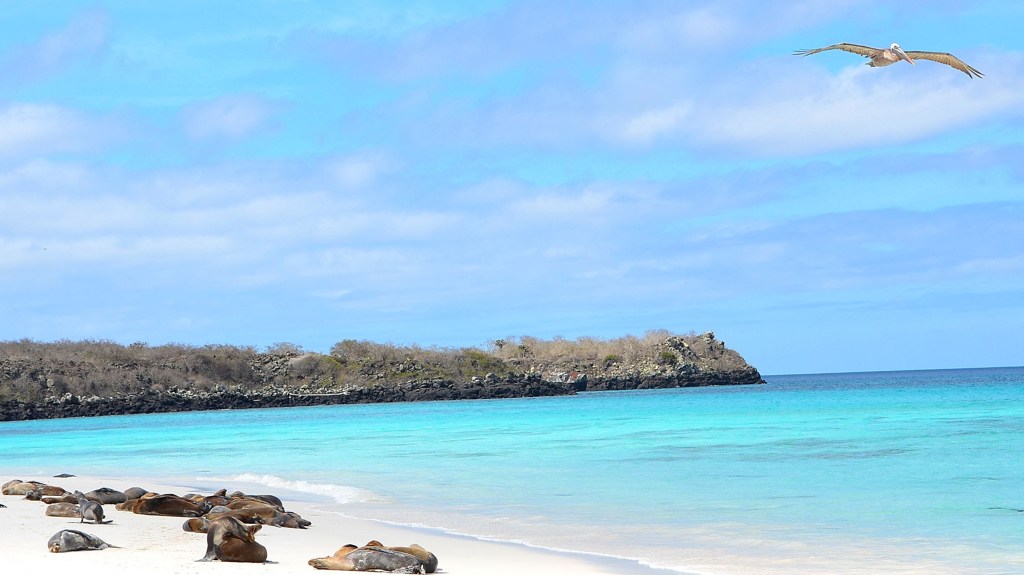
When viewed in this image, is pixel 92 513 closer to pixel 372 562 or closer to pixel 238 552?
pixel 238 552

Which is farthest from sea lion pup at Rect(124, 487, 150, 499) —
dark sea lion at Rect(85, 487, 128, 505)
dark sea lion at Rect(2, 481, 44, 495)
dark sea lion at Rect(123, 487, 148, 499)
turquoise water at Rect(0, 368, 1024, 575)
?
turquoise water at Rect(0, 368, 1024, 575)

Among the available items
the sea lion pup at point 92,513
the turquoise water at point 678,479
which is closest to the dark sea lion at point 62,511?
the sea lion pup at point 92,513

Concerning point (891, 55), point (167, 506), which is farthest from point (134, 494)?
point (891, 55)

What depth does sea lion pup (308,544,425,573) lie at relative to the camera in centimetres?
815

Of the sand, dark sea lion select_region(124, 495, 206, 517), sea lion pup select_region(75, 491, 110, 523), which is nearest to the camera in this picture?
the sand

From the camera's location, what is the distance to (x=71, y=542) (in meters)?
8.66

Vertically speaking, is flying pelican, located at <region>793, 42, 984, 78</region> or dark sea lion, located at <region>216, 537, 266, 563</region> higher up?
flying pelican, located at <region>793, 42, 984, 78</region>

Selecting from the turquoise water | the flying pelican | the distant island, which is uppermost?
the flying pelican

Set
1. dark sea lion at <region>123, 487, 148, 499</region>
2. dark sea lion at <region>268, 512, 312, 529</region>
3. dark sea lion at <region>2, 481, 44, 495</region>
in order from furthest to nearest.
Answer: dark sea lion at <region>2, 481, 44, 495</region> → dark sea lion at <region>123, 487, 148, 499</region> → dark sea lion at <region>268, 512, 312, 529</region>

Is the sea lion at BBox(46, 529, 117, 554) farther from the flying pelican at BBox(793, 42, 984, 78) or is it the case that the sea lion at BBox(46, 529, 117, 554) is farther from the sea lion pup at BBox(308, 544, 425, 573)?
the flying pelican at BBox(793, 42, 984, 78)

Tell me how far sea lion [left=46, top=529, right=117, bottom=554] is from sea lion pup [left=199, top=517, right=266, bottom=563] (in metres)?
1.09

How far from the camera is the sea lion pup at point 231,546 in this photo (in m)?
8.41

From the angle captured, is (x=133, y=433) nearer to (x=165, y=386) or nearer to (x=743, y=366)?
(x=165, y=386)

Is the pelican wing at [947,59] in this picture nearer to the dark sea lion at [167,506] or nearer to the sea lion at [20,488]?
the dark sea lion at [167,506]
